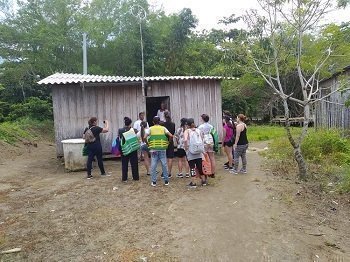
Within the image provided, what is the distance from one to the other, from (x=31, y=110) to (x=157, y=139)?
48.2ft

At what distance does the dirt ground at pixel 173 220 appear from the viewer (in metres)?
4.91

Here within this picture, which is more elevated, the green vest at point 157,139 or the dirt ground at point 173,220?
the green vest at point 157,139

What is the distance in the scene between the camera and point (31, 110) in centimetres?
2045

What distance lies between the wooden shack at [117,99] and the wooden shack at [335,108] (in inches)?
164

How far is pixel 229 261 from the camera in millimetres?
4613

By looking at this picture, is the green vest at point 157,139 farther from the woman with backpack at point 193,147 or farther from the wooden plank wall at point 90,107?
the wooden plank wall at point 90,107

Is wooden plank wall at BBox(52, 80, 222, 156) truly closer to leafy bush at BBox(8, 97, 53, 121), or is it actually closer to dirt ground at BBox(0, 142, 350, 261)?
dirt ground at BBox(0, 142, 350, 261)

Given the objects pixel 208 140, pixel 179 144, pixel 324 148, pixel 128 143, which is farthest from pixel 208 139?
pixel 324 148

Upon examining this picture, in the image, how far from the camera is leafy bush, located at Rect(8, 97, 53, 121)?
20.0 m

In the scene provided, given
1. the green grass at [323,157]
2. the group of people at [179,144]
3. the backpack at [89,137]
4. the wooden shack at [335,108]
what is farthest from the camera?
the wooden shack at [335,108]

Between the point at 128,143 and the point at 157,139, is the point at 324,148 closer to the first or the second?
the point at 157,139

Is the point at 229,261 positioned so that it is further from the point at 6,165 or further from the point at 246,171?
the point at 6,165

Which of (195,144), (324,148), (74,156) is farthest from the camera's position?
(324,148)

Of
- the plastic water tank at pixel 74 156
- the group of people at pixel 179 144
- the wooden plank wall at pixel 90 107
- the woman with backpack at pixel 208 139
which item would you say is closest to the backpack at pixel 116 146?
the group of people at pixel 179 144
